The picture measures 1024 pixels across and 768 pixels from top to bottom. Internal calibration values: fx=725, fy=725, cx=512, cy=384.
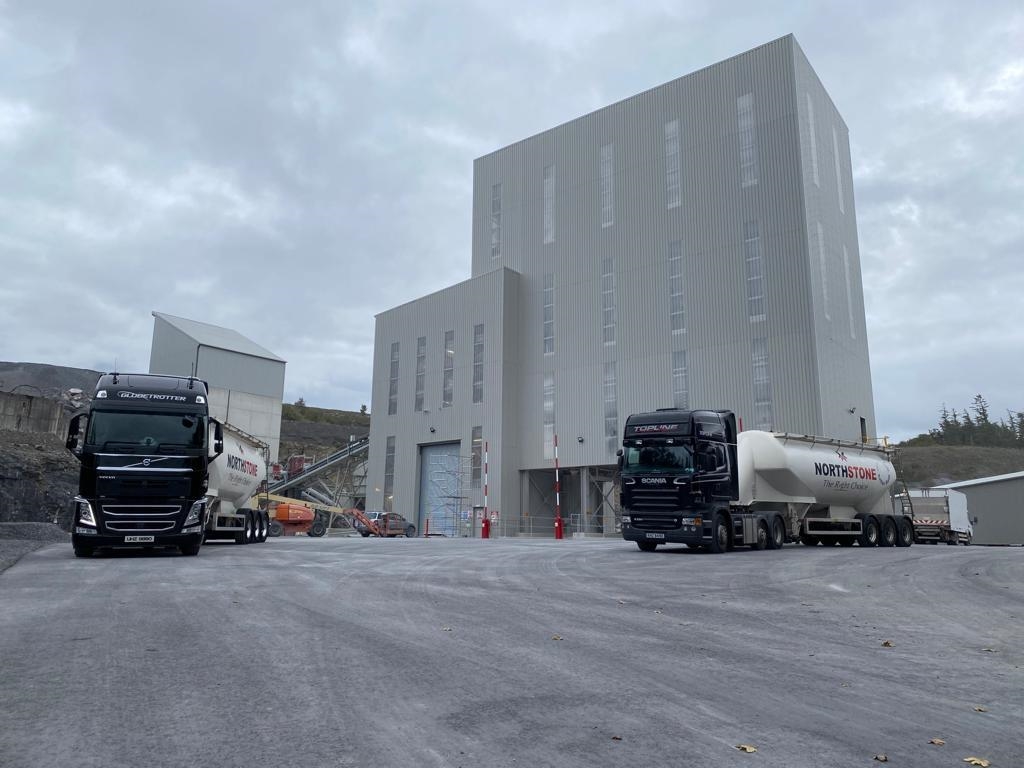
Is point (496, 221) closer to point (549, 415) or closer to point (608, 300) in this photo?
point (608, 300)

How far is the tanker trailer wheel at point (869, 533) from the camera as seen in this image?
2395 cm

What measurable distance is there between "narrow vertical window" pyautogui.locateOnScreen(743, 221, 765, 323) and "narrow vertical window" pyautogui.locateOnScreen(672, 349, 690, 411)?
4.48 m

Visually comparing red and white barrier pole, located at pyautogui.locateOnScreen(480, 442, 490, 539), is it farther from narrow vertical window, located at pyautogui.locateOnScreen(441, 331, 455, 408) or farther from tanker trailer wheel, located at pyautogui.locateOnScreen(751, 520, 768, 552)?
tanker trailer wheel, located at pyautogui.locateOnScreen(751, 520, 768, 552)

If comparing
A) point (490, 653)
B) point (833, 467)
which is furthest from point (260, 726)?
point (833, 467)

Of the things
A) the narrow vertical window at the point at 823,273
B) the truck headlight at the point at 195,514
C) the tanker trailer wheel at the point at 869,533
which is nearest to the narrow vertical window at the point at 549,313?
the narrow vertical window at the point at 823,273

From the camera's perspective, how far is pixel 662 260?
42.8m

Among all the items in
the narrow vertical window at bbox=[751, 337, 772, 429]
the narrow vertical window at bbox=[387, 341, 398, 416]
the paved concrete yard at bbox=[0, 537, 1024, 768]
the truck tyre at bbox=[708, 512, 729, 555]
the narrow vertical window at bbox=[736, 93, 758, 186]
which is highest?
the narrow vertical window at bbox=[736, 93, 758, 186]

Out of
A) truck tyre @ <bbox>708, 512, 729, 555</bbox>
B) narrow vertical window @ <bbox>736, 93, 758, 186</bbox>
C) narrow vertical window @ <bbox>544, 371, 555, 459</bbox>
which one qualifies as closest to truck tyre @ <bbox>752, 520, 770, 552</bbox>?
truck tyre @ <bbox>708, 512, 729, 555</bbox>

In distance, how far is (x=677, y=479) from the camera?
18609mm

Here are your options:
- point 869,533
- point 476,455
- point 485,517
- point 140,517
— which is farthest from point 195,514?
point 476,455

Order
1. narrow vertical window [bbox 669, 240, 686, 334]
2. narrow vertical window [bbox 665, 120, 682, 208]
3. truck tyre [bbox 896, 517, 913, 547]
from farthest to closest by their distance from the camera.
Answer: narrow vertical window [bbox 665, 120, 682, 208] → narrow vertical window [bbox 669, 240, 686, 334] → truck tyre [bbox 896, 517, 913, 547]

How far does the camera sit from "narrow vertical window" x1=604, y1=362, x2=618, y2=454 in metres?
43.0

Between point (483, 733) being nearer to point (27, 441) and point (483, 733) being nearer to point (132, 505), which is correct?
point (132, 505)

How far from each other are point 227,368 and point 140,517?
44.9 metres
